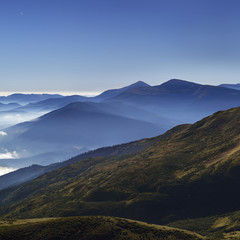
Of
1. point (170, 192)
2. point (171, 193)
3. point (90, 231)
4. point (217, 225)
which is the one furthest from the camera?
point (170, 192)

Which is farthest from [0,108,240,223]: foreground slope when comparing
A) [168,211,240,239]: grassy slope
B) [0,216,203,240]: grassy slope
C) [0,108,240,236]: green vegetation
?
[0,216,203,240]: grassy slope

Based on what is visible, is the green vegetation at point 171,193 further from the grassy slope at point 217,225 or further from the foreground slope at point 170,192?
the grassy slope at point 217,225

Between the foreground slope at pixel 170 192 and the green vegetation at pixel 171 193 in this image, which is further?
the foreground slope at pixel 170 192

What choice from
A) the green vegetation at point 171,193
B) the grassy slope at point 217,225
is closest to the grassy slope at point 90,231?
the grassy slope at point 217,225

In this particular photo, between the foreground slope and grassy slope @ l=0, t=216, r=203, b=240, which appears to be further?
the foreground slope

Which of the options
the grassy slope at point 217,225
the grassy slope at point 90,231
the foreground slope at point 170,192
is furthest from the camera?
the foreground slope at point 170,192

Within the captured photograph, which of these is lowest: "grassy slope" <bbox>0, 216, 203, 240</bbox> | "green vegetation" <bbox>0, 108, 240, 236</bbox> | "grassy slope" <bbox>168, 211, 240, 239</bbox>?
"grassy slope" <bbox>168, 211, 240, 239</bbox>

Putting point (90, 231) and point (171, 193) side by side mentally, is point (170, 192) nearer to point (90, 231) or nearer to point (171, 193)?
point (171, 193)

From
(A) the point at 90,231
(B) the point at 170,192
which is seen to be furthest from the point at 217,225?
(A) the point at 90,231

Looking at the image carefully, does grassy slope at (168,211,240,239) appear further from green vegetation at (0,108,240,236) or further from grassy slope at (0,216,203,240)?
grassy slope at (0,216,203,240)
